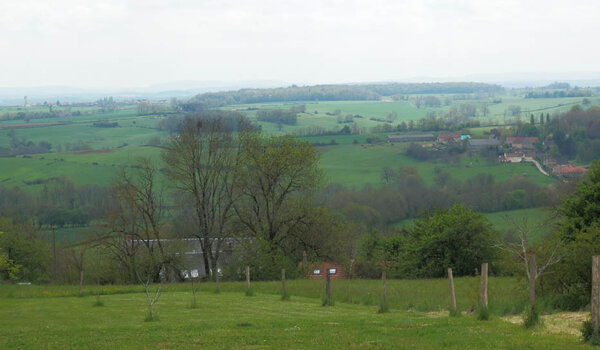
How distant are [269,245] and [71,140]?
105 m

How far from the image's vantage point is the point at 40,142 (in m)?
123

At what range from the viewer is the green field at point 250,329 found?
11391mm

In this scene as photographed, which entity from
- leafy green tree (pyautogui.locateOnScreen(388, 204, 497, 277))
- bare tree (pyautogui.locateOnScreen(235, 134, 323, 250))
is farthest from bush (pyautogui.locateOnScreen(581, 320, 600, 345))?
A: bare tree (pyautogui.locateOnScreen(235, 134, 323, 250))

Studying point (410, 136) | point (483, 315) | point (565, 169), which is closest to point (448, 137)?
point (410, 136)

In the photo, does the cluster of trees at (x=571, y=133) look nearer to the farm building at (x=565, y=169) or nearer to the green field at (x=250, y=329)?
the farm building at (x=565, y=169)

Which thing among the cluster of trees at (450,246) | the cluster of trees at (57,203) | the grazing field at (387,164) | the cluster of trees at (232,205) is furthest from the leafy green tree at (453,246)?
the grazing field at (387,164)

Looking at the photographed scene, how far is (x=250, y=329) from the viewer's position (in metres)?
13.5

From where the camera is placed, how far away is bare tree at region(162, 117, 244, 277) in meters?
38.1

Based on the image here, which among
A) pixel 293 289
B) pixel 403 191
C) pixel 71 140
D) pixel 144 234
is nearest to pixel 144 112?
pixel 71 140

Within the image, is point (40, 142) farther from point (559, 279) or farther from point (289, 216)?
point (559, 279)

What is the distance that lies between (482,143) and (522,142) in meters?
7.29

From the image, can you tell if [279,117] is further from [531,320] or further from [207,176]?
[531,320]

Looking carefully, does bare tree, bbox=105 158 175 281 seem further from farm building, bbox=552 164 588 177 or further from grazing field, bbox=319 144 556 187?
farm building, bbox=552 164 588 177

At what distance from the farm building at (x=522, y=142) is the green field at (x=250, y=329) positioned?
95.3 metres
